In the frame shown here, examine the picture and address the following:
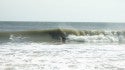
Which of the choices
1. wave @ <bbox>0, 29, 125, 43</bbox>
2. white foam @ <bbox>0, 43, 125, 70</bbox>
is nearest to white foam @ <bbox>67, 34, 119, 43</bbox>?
wave @ <bbox>0, 29, 125, 43</bbox>

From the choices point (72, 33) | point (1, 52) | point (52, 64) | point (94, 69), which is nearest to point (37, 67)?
point (52, 64)

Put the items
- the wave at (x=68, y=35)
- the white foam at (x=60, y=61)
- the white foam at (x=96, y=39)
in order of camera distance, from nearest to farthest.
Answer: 1. the white foam at (x=60, y=61)
2. the white foam at (x=96, y=39)
3. the wave at (x=68, y=35)

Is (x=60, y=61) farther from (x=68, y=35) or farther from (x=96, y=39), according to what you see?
(x=68, y=35)

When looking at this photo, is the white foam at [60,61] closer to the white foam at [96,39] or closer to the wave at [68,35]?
the white foam at [96,39]

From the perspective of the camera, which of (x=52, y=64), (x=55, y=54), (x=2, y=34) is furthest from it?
(x=2, y=34)

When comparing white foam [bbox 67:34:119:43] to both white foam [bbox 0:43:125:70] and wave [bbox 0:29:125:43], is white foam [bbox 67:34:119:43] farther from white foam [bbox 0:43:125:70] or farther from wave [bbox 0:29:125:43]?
white foam [bbox 0:43:125:70]

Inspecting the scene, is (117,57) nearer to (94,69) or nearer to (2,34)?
(94,69)

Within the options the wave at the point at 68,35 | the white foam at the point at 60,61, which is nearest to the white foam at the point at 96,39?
the wave at the point at 68,35

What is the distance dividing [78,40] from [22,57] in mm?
7728

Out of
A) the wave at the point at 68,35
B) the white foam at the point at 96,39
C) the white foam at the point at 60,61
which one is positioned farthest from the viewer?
the wave at the point at 68,35

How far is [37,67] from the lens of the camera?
7.57m

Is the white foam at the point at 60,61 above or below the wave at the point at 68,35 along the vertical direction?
above

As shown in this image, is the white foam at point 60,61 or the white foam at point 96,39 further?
the white foam at point 96,39

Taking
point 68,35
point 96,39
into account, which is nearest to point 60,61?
point 96,39
